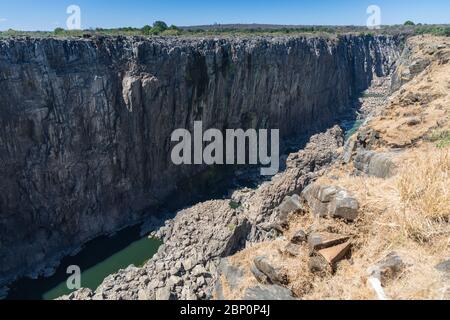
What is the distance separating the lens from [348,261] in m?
9.46

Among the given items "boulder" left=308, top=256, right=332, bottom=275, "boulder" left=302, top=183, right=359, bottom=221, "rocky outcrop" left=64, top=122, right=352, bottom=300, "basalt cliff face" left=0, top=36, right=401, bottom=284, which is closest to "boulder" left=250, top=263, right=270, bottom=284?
"boulder" left=308, top=256, right=332, bottom=275

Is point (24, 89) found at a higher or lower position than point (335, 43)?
lower

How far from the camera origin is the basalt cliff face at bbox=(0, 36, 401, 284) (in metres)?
30.0

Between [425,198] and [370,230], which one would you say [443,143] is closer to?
[425,198]

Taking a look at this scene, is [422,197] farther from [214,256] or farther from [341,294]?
[214,256]

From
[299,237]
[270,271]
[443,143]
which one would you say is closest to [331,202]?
[299,237]

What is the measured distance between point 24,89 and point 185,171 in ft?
58.6

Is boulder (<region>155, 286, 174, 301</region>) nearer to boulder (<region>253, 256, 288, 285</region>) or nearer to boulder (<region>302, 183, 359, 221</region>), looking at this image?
boulder (<region>302, 183, 359, 221</region>)

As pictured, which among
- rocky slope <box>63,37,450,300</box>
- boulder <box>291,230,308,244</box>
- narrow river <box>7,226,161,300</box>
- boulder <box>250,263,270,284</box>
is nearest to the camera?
rocky slope <box>63,37,450,300</box>

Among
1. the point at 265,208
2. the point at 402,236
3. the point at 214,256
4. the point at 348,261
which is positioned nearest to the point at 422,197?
the point at 402,236

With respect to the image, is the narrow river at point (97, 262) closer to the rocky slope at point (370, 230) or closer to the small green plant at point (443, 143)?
the rocky slope at point (370, 230)

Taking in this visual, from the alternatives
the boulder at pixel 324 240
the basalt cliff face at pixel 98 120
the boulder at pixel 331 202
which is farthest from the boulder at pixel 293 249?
the basalt cliff face at pixel 98 120

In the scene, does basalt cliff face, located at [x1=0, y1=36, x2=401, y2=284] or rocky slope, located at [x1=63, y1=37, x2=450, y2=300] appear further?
basalt cliff face, located at [x1=0, y1=36, x2=401, y2=284]

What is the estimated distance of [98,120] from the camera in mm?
34469
